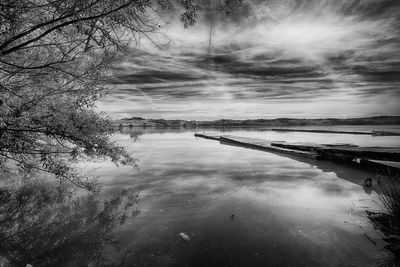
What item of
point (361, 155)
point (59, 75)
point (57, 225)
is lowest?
point (57, 225)

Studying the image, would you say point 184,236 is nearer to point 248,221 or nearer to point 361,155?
point 248,221

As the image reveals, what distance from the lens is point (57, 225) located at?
17.7 ft

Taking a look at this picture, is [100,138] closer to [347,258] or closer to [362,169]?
[347,258]

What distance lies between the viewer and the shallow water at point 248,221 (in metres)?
4.25

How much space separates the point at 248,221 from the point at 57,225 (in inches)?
168

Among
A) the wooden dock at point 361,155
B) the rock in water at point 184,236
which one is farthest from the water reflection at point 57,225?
the wooden dock at point 361,155

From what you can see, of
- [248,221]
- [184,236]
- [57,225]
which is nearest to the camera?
[184,236]

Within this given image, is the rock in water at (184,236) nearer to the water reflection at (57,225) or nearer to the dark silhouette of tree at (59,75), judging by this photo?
the water reflection at (57,225)

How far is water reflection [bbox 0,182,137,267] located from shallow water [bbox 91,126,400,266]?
0.42 meters

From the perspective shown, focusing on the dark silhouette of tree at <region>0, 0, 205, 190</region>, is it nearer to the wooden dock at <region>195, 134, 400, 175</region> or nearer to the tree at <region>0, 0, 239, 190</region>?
the tree at <region>0, 0, 239, 190</region>

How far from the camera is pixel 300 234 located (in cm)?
501

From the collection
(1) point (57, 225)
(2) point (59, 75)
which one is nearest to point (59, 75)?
(2) point (59, 75)

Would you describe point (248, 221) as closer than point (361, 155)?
Yes

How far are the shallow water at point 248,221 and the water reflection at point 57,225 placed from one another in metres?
0.42
